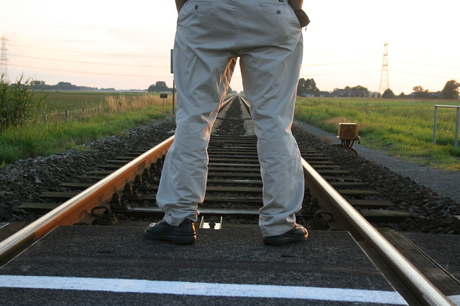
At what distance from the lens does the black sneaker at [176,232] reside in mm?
2277

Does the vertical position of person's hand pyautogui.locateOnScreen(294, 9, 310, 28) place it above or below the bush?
above

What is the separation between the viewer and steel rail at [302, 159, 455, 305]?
1.71 metres

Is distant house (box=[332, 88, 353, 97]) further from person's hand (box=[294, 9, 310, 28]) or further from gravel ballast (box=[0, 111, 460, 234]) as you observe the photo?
person's hand (box=[294, 9, 310, 28])

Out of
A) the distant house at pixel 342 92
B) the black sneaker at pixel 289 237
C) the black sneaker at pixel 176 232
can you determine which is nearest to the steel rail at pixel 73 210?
the black sneaker at pixel 176 232

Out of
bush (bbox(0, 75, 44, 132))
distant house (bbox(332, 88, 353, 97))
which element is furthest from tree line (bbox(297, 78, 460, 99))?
bush (bbox(0, 75, 44, 132))

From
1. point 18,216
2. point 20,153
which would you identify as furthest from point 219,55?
point 20,153

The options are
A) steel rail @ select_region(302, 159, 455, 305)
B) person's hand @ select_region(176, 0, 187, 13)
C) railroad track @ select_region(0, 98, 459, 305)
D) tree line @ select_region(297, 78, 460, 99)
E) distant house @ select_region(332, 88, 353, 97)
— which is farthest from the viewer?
distant house @ select_region(332, 88, 353, 97)

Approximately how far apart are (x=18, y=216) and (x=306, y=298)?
2322 mm

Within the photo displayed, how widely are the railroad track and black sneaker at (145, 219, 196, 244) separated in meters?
0.61

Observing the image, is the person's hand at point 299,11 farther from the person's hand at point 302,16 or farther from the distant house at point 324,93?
the distant house at point 324,93

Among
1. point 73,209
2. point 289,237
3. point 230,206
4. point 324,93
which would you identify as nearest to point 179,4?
point 289,237

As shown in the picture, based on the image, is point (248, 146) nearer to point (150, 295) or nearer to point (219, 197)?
point (219, 197)

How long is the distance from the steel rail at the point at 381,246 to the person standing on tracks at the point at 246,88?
1.43ft

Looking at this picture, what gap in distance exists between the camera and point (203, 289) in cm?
180
